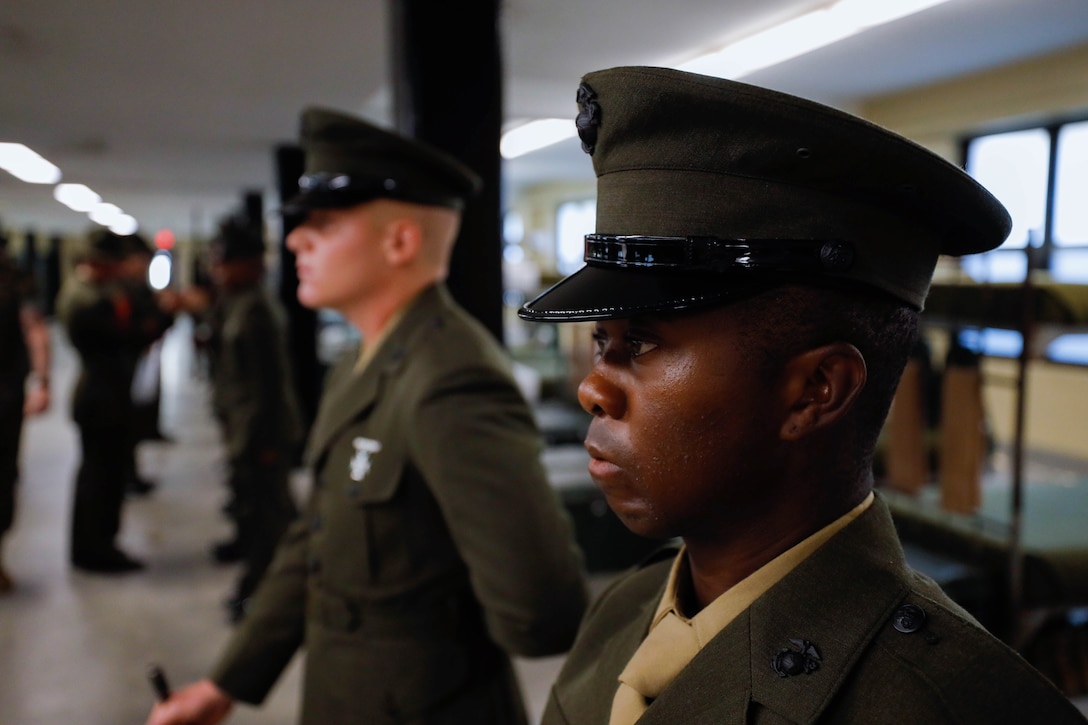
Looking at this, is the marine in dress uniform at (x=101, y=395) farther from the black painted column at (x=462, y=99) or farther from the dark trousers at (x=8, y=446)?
the black painted column at (x=462, y=99)

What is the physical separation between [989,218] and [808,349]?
23 centimetres

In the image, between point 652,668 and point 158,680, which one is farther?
point 158,680

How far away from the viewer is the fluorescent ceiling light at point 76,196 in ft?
35.1

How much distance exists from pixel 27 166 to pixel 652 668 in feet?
28.6

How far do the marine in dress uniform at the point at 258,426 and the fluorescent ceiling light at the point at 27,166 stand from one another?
245 cm

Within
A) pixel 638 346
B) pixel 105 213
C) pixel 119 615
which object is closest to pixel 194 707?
pixel 638 346

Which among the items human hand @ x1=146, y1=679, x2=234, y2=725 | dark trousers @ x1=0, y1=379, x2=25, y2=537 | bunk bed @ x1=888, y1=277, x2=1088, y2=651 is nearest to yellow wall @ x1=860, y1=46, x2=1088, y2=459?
bunk bed @ x1=888, y1=277, x2=1088, y2=651

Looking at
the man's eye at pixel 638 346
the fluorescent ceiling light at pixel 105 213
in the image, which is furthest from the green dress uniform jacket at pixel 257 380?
the fluorescent ceiling light at pixel 105 213

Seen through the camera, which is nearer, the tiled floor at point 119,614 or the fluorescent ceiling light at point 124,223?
the tiled floor at point 119,614

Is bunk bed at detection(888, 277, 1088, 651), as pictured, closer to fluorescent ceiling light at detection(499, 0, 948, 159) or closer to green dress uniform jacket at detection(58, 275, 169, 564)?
fluorescent ceiling light at detection(499, 0, 948, 159)

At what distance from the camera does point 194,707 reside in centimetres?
151

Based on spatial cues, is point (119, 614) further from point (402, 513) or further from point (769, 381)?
point (769, 381)

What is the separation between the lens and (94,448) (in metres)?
4.74

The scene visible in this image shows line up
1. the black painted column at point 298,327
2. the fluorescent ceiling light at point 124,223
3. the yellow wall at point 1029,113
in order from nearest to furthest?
the yellow wall at point 1029,113 < the black painted column at point 298,327 < the fluorescent ceiling light at point 124,223
